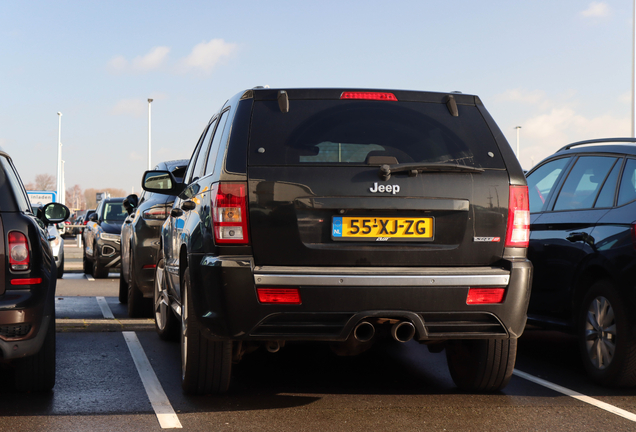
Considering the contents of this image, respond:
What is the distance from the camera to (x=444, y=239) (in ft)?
15.2

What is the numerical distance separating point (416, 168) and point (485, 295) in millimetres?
829

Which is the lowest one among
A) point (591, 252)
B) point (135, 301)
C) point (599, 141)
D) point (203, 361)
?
point (135, 301)

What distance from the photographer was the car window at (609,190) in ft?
19.4

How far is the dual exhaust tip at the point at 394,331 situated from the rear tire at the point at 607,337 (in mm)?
1750

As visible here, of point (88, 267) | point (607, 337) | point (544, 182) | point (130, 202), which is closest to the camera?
point (607, 337)

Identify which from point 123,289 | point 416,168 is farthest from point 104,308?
point 416,168

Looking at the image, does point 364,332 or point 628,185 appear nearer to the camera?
point 364,332

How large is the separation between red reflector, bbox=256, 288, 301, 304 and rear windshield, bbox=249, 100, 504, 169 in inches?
28.7

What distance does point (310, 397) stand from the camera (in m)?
5.24

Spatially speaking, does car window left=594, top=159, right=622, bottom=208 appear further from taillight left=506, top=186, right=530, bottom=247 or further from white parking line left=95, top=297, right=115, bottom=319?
white parking line left=95, top=297, right=115, bottom=319

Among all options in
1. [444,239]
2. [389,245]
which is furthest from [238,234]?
[444,239]

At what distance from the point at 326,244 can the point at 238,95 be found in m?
1.20

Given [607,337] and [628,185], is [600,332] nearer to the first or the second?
[607,337]

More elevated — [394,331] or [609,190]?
[609,190]
